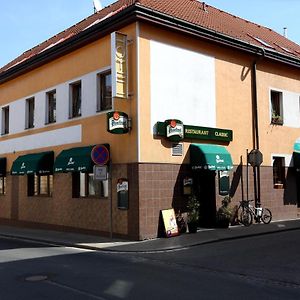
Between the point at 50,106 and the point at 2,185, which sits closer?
the point at 50,106

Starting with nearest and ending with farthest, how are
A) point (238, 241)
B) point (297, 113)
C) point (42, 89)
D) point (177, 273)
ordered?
point (177, 273), point (238, 241), point (42, 89), point (297, 113)

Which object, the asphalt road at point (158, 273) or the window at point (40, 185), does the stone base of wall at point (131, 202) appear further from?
the asphalt road at point (158, 273)

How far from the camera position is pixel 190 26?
55.3 ft

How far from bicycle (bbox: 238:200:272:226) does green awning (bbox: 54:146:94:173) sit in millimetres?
6313

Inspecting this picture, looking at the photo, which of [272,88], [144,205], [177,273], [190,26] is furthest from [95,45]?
[177,273]

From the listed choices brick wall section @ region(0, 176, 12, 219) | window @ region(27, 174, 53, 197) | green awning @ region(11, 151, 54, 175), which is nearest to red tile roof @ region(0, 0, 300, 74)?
green awning @ region(11, 151, 54, 175)

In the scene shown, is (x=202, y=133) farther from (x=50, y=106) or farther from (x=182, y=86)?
(x=50, y=106)

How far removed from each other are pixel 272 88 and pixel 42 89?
33.8 feet

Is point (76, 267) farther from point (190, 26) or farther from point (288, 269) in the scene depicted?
point (190, 26)

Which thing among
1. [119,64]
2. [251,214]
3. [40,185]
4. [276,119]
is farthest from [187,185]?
[40,185]

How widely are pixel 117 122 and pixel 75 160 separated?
9.34ft

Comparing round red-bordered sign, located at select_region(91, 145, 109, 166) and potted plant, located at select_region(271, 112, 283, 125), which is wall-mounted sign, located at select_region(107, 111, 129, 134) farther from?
potted plant, located at select_region(271, 112, 283, 125)

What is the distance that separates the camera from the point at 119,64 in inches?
607

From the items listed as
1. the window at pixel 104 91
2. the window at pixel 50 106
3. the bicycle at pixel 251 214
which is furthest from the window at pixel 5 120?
the bicycle at pixel 251 214
